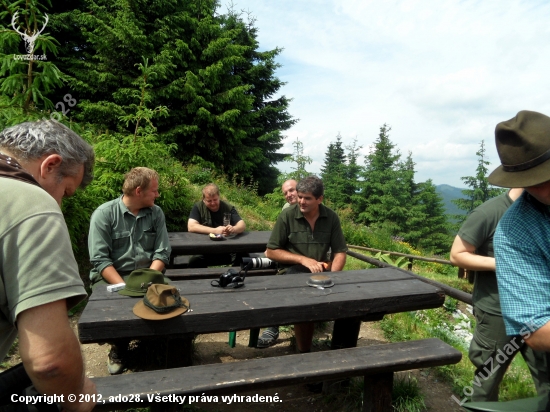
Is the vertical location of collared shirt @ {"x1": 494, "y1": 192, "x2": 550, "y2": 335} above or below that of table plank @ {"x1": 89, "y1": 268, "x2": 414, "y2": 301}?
above

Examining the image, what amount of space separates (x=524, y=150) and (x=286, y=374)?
1727 mm

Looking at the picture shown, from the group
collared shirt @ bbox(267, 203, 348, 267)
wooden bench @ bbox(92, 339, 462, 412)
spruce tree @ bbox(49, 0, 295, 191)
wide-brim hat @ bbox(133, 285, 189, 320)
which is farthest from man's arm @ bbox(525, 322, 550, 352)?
spruce tree @ bbox(49, 0, 295, 191)

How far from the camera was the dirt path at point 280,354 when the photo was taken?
307 centimetres

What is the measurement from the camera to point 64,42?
1416 centimetres

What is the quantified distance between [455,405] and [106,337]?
2717 millimetres

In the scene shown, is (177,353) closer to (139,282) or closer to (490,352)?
(139,282)

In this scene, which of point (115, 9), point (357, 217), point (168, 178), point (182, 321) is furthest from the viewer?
point (357, 217)

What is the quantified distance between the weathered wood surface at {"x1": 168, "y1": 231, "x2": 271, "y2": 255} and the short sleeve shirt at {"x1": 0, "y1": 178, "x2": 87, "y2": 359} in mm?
3412

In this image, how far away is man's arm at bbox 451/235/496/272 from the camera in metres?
2.36

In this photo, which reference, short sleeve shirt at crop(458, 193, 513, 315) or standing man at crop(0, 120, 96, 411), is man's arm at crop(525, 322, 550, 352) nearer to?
short sleeve shirt at crop(458, 193, 513, 315)

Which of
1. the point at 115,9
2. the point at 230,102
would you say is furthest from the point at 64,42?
the point at 230,102

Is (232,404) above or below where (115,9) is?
below

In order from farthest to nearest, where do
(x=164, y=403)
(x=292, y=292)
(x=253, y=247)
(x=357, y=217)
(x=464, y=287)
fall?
(x=357, y=217) → (x=464, y=287) → (x=253, y=247) → (x=292, y=292) → (x=164, y=403)

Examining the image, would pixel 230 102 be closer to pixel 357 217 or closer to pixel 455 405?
pixel 455 405
